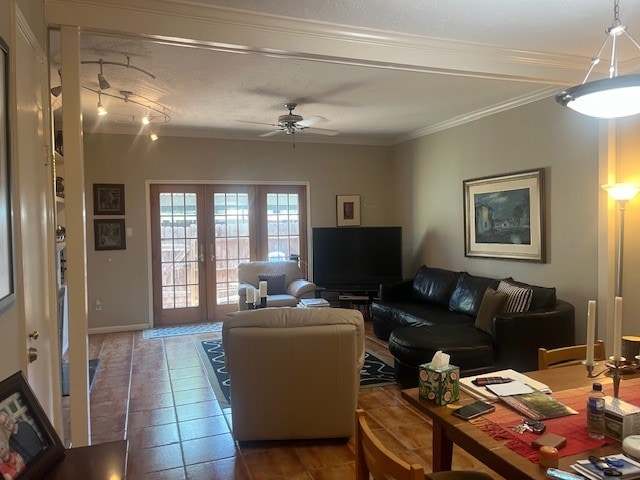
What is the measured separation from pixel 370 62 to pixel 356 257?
13.0ft

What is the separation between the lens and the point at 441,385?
1.82 m

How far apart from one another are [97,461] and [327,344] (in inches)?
71.3

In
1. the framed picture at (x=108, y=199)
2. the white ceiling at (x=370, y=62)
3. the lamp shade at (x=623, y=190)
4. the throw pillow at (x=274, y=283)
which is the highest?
the white ceiling at (x=370, y=62)

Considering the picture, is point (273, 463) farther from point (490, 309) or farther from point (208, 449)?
point (490, 309)

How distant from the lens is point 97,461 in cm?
129

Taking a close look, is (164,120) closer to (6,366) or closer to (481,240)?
(481,240)

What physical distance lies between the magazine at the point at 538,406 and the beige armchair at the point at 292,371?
129cm

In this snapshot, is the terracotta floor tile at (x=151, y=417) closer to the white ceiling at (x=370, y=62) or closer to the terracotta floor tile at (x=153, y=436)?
the terracotta floor tile at (x=153, y=436)

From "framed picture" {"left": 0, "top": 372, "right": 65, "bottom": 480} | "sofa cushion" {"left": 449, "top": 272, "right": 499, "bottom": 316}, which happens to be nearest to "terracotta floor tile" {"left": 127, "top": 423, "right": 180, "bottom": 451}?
"framed picture" {"left": 0, "top": 372, "right": 65, "bottom": 480}

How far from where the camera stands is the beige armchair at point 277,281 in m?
6.18

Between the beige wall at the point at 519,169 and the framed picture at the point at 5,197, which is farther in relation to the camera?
the beige wall at the point at 519,169

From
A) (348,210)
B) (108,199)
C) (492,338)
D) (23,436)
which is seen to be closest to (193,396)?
(492,338)

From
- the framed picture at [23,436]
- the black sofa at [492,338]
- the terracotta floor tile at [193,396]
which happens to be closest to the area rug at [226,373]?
the terracotta floor tile at [193,396]

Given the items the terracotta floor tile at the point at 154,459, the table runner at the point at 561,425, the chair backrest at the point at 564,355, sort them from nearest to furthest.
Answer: the table runner at the point at 561,425 → the chair backrest at the point at 564,355 → the terracotta floor tile at the point at 154,459
